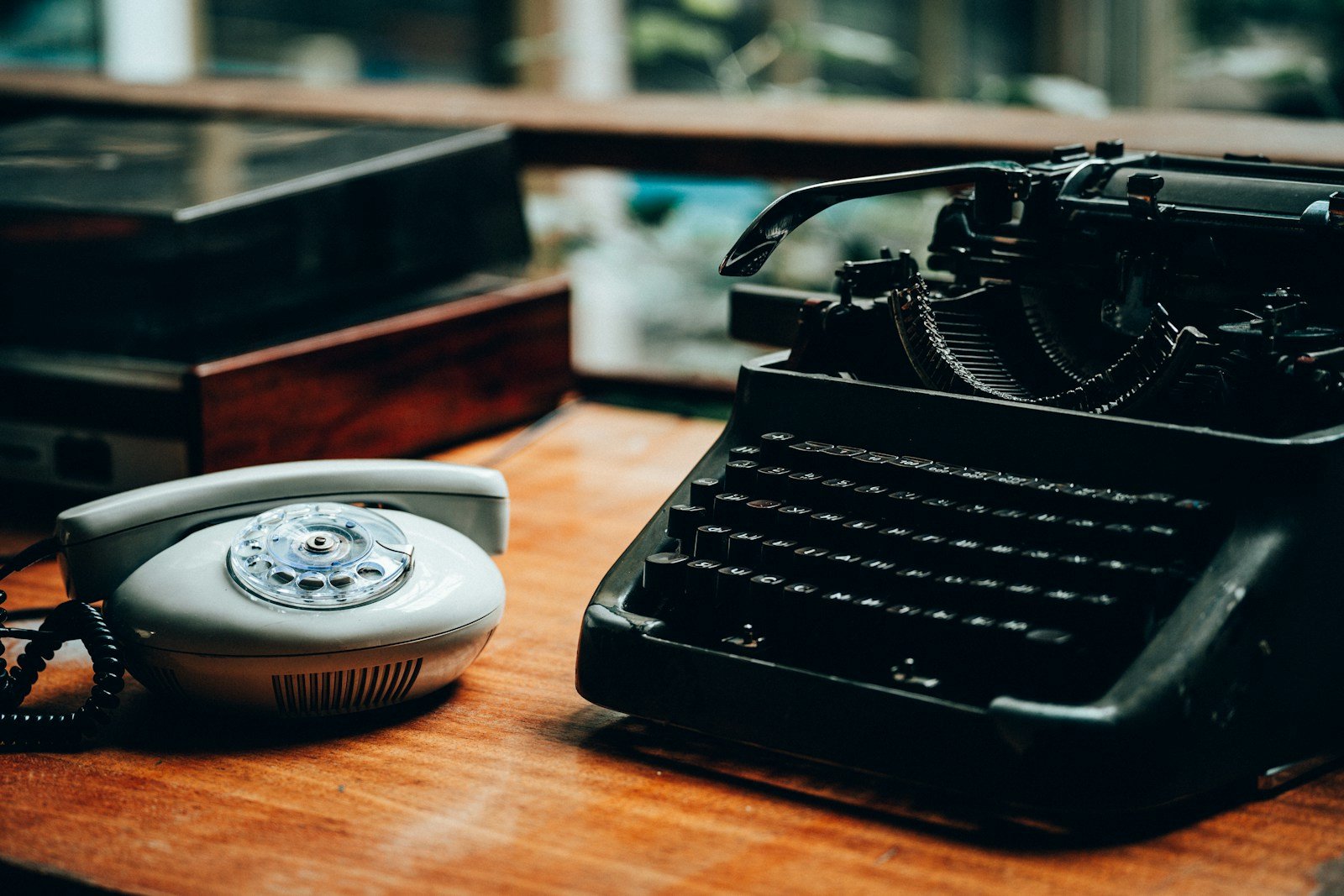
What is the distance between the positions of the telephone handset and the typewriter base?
0.38 ft

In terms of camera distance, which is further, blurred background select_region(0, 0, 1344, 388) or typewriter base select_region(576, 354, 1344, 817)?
blurred background select_region(0, 0, 1344, 388)

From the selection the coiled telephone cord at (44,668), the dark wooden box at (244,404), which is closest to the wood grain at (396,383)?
the dark wooden box at (244,404)

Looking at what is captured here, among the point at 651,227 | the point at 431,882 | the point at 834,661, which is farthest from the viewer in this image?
the point at 651,227

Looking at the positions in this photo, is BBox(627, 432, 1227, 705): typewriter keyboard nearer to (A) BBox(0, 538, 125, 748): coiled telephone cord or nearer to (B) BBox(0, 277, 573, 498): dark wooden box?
(A) BBox(0, 538, 125, 748): coiled telephone cord

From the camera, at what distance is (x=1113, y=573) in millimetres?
801

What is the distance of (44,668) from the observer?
95 cm

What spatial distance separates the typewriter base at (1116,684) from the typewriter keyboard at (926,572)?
0.02 meters

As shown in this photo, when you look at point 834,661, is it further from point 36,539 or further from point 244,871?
point 36,539

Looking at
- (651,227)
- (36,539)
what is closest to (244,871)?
(36,539)

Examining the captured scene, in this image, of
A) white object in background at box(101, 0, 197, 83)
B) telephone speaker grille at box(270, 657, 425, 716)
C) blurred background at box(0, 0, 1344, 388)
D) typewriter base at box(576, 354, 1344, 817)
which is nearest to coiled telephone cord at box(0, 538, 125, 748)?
telephone speaker grille at box(270, 657, 425, 716)

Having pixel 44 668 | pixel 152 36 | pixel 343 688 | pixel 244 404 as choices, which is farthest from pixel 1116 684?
pixel 152 36

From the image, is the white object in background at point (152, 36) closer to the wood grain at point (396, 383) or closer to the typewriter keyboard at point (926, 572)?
the wood grain at point (396, 383)

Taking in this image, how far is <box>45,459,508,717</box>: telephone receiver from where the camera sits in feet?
2.90

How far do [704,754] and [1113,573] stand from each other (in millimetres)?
281
